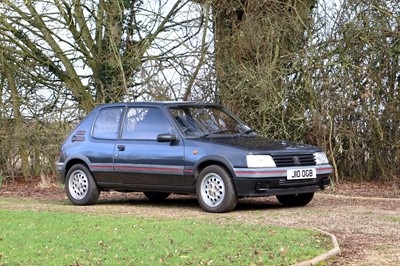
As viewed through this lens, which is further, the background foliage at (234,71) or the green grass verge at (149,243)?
the background foliage at (234,71)

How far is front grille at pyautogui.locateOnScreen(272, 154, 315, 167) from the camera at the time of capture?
1314 cm

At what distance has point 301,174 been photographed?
43.7ft

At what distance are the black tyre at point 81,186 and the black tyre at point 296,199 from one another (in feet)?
10.8

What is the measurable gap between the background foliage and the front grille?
4.63 meters

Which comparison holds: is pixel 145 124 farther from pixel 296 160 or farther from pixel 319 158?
pixel 319 158

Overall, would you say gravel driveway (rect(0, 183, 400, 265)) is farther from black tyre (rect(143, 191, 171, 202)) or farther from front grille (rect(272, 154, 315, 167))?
front grille (rect(272, 154, 315, 167))

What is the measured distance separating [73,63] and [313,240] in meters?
14.6

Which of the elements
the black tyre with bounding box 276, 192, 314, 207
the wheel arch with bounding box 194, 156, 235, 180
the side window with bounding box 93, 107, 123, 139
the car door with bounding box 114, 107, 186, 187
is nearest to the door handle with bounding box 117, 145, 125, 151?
the car door with bounding box 114, 107, 186, 187

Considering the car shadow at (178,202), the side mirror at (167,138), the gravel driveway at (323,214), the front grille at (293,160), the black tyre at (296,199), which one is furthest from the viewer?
the car shadow at (178,202)

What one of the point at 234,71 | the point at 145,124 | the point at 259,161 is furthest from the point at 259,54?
the point at 259,161

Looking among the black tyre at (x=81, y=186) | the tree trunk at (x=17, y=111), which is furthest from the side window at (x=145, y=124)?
the tree trunk at (x=17, y=111)

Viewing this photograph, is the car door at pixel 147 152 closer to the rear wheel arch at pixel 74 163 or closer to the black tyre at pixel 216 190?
the black tyre at pixel 216 190

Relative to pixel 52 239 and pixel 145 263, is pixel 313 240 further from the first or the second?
pixel 52 239

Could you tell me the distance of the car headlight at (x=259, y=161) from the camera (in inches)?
508
